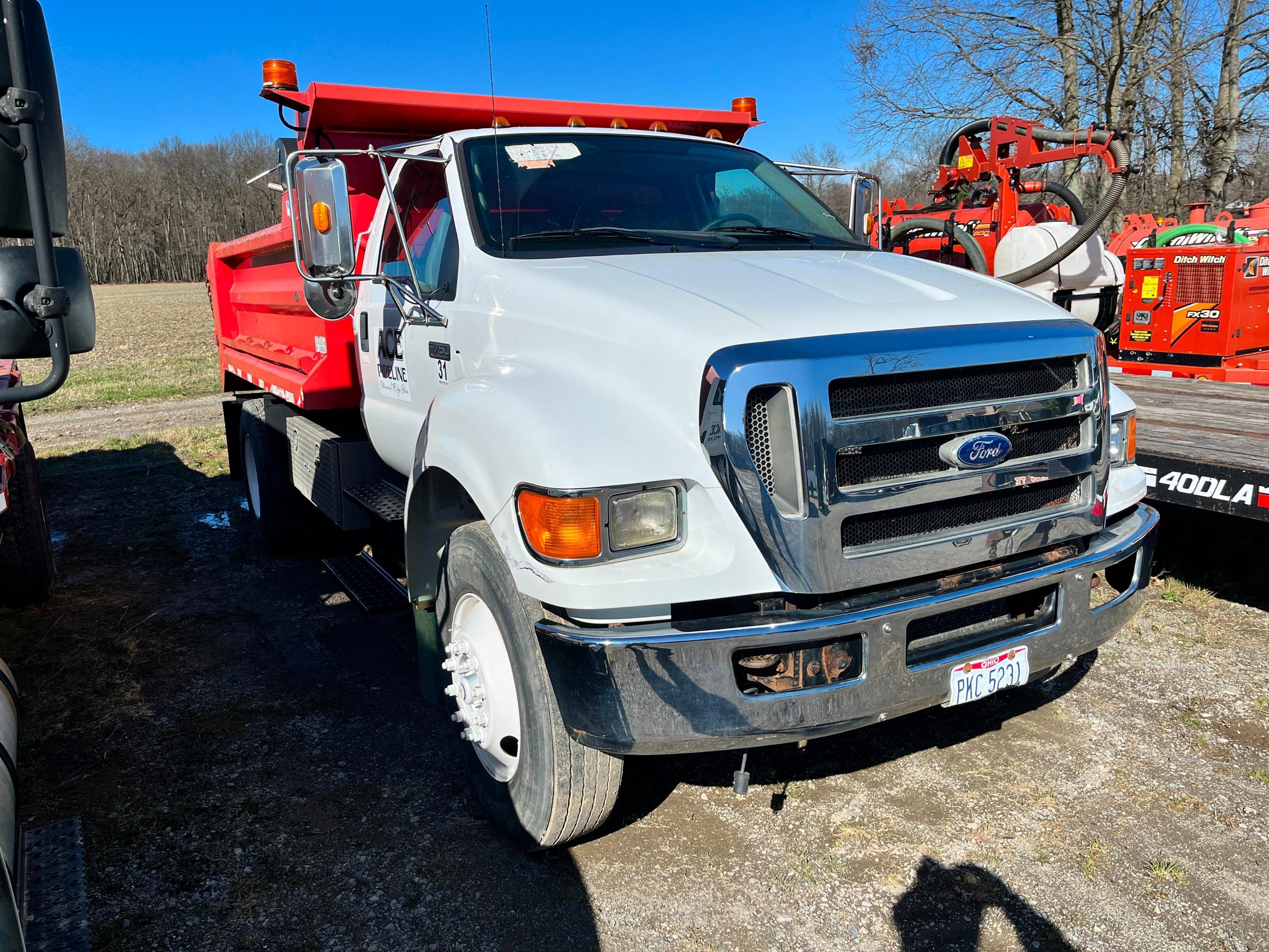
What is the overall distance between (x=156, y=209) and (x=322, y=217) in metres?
87.1

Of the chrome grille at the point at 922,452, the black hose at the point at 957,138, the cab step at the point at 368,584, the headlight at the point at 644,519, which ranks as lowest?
the cab step at the point at 368,584

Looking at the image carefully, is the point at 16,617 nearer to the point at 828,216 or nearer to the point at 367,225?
the point at 367,225

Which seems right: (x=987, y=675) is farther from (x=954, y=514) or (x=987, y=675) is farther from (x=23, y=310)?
(x=23, y=310)

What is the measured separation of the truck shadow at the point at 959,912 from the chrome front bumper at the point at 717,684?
62 centimetres

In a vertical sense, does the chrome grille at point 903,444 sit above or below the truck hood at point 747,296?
below

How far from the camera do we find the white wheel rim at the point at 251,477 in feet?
21.6

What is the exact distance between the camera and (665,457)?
251 centimetres

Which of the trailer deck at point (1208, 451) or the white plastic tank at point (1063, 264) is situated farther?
the white plastic tank at point (1063, 264)

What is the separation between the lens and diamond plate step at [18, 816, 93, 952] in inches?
106

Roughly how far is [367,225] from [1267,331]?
7.92 meters

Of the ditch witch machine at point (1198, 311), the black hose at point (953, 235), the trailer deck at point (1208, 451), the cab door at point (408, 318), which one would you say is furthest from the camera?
the black hose at point (953, 235)

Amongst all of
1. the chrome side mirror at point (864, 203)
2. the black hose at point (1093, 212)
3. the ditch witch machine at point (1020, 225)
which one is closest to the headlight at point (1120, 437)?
the chrome side mirror at point (864, 203)

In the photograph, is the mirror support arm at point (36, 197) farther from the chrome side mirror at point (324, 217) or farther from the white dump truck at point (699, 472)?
the chrome side mirror at point (324, 217)

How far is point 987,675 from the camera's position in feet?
9.01
